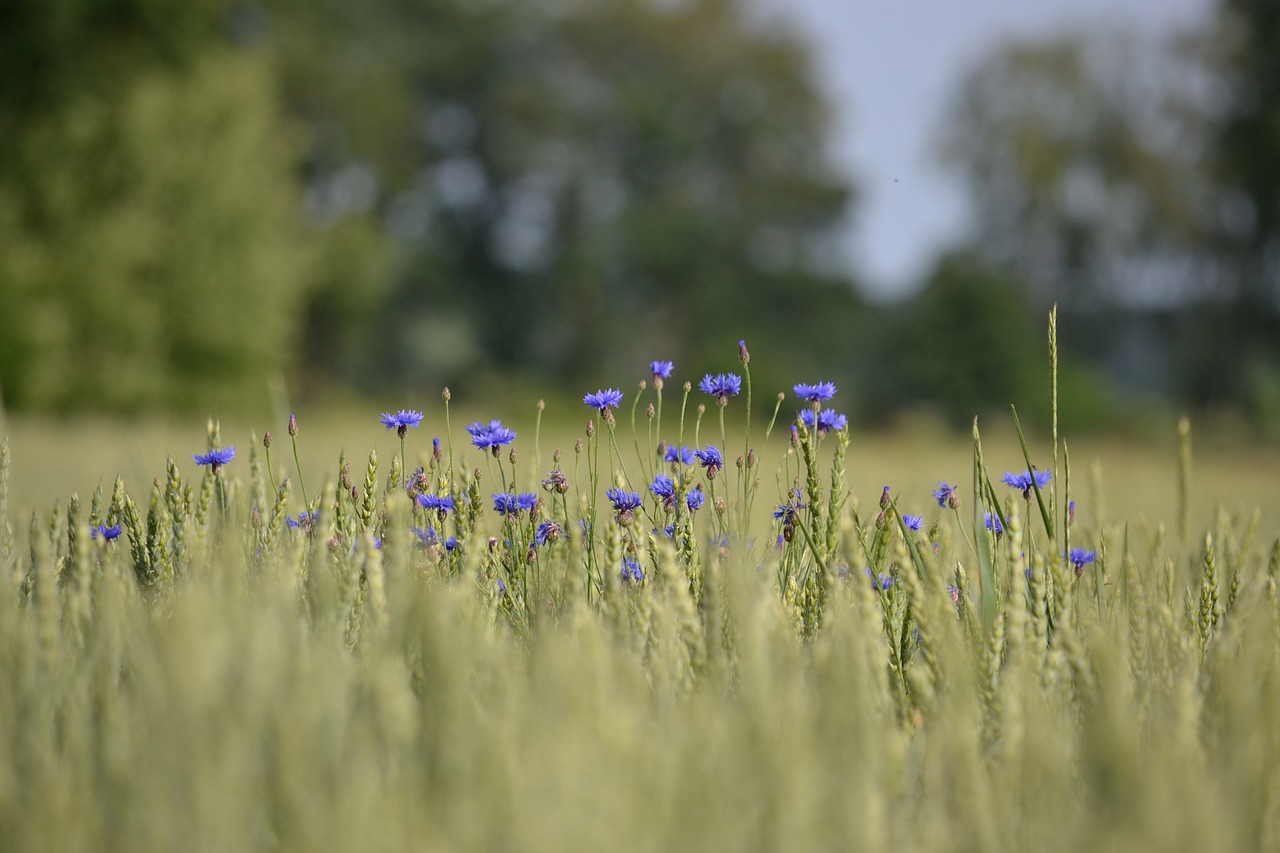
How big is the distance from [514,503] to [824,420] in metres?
0.71

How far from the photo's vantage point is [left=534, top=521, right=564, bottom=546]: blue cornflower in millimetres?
2232

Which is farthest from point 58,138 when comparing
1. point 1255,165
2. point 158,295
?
point 1255,165

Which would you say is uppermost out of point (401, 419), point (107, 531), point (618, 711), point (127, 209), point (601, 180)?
point (601, 180)

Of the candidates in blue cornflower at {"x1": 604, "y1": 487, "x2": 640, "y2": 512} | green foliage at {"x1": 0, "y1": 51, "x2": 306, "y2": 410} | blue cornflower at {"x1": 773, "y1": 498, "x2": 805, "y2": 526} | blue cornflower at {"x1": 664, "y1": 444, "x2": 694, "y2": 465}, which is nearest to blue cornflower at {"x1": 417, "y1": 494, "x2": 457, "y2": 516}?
blue cornflower at {"x1": 604, "y1": 487, "x2": 640, "y2": 512}

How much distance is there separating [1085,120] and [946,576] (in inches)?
1043

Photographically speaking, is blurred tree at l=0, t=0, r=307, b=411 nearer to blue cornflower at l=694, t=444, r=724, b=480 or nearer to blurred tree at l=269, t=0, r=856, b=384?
blue cornflower at l=694, t=444, r=724, b=480

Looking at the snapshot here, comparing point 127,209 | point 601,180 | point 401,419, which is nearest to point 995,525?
point 401,419

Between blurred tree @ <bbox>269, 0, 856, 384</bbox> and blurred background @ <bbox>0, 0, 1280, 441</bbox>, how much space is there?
0.31ft

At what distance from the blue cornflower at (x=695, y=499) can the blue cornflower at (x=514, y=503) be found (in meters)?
0.35

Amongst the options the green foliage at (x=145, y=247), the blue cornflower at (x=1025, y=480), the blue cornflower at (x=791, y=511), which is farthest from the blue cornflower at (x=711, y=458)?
the green foliage at (x=145, y=247)

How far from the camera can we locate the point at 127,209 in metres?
12.2

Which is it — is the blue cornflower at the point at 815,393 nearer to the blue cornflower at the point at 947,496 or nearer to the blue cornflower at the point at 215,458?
the blue cornflower at the point at 947,496

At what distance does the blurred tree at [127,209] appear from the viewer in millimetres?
11516

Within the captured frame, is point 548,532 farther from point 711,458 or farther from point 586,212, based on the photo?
point 586,212
